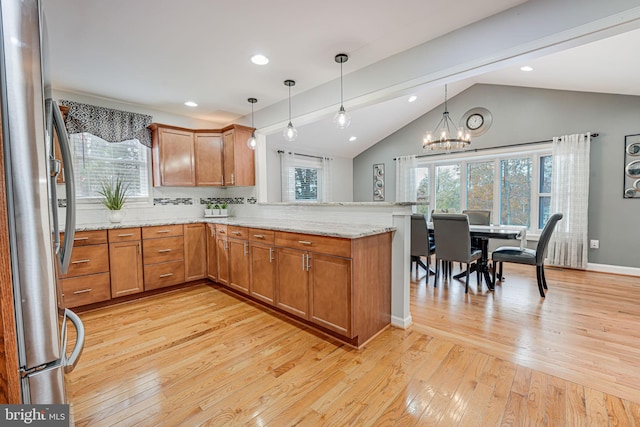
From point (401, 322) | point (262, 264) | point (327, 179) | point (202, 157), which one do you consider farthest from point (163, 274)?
point (327, 179)

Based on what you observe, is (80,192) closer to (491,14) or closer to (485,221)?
(491,14)

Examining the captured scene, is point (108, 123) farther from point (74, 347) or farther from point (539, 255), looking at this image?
point (539, 255)

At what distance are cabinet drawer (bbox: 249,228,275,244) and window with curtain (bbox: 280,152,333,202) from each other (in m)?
2.95

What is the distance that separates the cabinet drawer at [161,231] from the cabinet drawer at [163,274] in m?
0.36

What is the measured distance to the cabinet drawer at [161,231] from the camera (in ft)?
11.0

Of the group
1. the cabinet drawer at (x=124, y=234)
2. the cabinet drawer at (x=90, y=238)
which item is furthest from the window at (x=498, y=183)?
the cabinet drawer at (x=90, y=238)

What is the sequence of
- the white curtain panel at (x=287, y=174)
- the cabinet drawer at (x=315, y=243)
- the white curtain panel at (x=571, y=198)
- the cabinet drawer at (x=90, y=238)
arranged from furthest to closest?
the white curtain panel at (x=287, y=174), the white curtain panel at (x=571, y=198), the cabinet drawer at (x=90, y=238), the cabinet drawer at (x=315, y=243)

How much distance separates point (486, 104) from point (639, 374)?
482cm

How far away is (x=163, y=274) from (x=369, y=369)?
2.76 metres

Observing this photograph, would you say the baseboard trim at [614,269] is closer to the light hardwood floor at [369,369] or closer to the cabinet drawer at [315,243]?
the light hardwood floor at [369,369]

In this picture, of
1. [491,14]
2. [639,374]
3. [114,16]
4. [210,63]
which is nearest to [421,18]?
[491,14]

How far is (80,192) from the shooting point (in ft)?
11.4

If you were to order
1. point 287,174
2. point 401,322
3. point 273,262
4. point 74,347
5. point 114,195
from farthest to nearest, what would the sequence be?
point 287,174 < point 114,195 < point 273,262 < point 401,322 < point 74,347

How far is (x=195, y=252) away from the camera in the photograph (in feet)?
12.4
